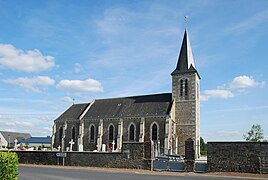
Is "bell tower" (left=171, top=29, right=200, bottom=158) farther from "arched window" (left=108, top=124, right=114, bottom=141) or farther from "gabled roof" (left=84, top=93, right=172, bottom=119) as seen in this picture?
"arched window" (left=108, top=124, right=114, bottom=141)

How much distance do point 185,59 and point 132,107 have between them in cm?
1059

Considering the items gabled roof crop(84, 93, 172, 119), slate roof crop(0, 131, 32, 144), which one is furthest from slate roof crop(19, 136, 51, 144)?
gabled roof crop(84, 93, 172, 119)

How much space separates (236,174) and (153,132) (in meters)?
23.0

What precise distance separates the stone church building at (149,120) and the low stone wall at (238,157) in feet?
56.9

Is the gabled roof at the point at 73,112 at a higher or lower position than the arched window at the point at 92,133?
higher

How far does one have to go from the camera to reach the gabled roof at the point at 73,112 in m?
49.1

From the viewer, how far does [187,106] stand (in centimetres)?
4194

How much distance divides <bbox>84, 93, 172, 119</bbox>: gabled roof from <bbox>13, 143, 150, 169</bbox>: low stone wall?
17938mm

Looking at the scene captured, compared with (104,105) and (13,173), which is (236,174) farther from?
(104,105)

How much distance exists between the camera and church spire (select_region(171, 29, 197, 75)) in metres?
43.6

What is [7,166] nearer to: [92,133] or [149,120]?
[149,120]

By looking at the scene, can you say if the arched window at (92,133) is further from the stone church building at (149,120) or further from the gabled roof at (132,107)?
the gabled roof at (132,107)

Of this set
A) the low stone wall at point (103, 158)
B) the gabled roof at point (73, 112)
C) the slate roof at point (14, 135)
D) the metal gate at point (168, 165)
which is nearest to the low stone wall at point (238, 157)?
the metal gate at point (168, 165)

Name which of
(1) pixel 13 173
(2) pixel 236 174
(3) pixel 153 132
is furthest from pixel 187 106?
(1) pixel 13 173
